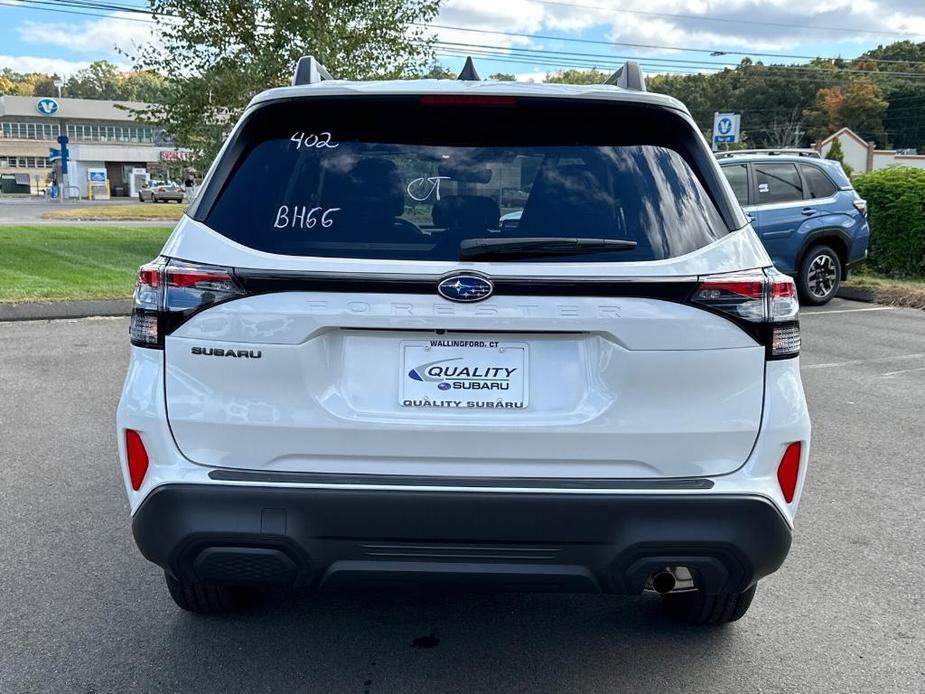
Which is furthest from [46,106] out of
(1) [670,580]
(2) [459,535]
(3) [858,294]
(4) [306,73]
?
(1) [670,580]

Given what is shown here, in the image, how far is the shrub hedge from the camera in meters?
14.1

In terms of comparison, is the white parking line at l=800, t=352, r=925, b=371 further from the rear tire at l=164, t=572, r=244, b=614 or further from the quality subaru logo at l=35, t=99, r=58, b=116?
the quality subaru logo at l=35, t=99, r=58, b=116

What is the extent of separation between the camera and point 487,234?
2543 mm

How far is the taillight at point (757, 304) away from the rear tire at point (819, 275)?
1012 centimetres

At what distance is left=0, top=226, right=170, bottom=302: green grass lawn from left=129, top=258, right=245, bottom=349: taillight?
8702 millimetres

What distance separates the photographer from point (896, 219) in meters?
14.5

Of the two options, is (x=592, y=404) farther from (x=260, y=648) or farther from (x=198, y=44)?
(x=198, y=44)

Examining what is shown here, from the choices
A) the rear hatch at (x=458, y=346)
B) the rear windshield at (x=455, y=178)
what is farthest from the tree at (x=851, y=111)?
the rear hatch at (x=458, y=346)

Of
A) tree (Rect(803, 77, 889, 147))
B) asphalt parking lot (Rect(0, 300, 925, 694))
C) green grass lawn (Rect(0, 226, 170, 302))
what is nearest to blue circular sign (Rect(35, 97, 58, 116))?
green grass lawn (Rect(0, 226, 170, 302))

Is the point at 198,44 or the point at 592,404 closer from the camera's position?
the point at 592,404

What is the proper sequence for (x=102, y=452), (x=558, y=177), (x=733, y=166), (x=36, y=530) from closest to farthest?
(x=558, y=177) → (x=36, y=530) → (x=102, y=452) → (x=733, y=166)

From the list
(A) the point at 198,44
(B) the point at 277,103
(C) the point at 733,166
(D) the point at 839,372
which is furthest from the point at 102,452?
(A) the point at 198,44

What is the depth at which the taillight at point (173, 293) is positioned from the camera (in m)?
2.50

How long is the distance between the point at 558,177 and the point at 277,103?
0.88 meters
